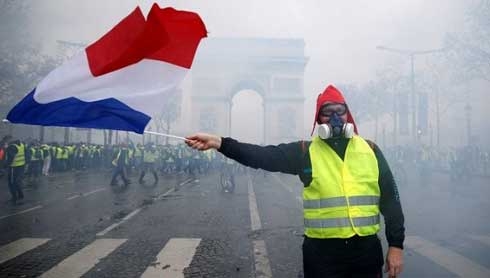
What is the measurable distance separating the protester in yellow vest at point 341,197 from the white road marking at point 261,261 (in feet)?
6.67

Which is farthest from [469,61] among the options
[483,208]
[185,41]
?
[185,41]

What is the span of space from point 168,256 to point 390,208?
337 centimetres

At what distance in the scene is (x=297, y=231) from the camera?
643 cm

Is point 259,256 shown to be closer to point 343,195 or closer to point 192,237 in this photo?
point 192,237

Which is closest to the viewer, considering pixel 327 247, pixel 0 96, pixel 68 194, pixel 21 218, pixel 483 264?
pixel 327 247

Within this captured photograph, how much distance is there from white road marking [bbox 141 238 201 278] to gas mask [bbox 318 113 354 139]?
2601 millimetres

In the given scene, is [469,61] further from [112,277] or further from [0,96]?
[0,96]

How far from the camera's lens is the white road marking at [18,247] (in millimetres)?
4988

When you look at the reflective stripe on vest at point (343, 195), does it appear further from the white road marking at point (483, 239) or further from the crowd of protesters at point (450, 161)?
the crowd of protesters at point (450, 161)

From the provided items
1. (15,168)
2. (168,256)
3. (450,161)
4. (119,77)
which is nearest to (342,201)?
(119,77)

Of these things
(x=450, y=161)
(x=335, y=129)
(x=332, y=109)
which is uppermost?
(x=332, y=109)

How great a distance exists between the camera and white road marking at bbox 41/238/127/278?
169 inches

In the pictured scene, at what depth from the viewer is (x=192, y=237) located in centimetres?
605

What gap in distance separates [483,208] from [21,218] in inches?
379
